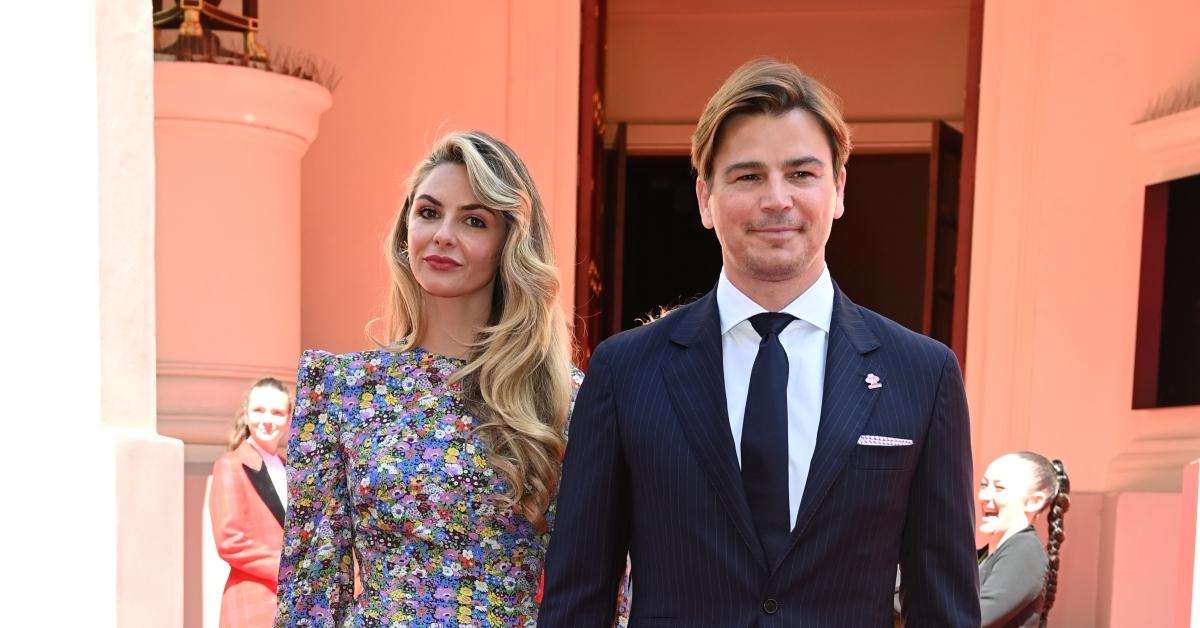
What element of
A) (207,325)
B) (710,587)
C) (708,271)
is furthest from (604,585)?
(708,271)

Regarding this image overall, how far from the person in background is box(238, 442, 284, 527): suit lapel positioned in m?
3.08

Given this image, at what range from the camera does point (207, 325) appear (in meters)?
8.13

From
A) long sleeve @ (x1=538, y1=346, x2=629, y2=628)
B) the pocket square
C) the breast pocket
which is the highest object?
the pocket square

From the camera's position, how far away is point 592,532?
284 centimetres

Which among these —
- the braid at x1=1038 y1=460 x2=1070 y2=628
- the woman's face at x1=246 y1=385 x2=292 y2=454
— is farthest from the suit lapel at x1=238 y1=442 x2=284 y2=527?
the braid at x1=1038 y1=460 x2=1070 y2=628

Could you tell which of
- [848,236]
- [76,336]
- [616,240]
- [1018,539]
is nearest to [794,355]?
[76,336]

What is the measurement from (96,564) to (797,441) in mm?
1210

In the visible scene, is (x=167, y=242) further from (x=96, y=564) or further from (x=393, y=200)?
(x=96, y=564)

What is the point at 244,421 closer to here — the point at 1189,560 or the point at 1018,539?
the point at 1018,539

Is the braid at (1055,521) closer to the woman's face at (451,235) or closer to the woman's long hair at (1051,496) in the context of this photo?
the woman's long hair at (1051,496)

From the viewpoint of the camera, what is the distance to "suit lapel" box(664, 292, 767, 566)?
2.72 metres

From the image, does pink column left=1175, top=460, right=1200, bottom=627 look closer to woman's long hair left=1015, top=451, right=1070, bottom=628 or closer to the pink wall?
woman's long hair left=1015, top=451, right=1070, bottom=628

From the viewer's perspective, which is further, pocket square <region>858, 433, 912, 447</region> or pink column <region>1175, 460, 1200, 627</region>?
pink column <region>1175, 460, 1200, 627</region>

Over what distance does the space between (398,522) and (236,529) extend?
322 cm
